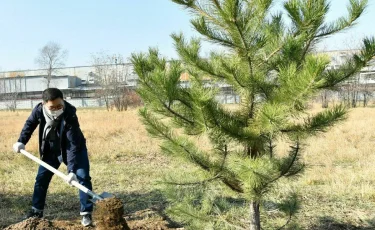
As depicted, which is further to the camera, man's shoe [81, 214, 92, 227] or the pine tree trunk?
man's shoe [81, 214, 92, 227]

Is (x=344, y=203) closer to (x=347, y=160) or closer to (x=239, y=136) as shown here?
(x=239, y=136)

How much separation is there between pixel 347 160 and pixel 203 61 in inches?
295

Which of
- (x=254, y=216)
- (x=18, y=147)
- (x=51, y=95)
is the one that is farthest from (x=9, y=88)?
(x=254, y=216)

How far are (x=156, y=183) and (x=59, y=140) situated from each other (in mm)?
1396

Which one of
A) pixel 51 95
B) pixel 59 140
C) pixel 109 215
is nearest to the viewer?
pixel 109 215

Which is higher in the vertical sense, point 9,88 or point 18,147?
point 18,147

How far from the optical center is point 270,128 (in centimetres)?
306

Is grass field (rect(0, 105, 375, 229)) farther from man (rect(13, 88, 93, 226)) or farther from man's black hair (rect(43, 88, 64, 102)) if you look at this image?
man's black hair (rect(43, 88, 64, 102))

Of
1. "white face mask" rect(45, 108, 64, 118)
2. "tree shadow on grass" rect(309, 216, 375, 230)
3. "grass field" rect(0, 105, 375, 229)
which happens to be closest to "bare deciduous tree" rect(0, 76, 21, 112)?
"grass field" rect(0, 105, 375, 229)

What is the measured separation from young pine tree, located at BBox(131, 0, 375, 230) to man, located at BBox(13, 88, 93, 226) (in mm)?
1346

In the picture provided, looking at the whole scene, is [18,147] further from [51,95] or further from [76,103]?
[76,103]

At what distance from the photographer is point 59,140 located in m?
4.75

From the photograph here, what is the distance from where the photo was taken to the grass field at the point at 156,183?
5422 millimetres

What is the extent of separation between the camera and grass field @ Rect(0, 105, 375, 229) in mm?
5422
